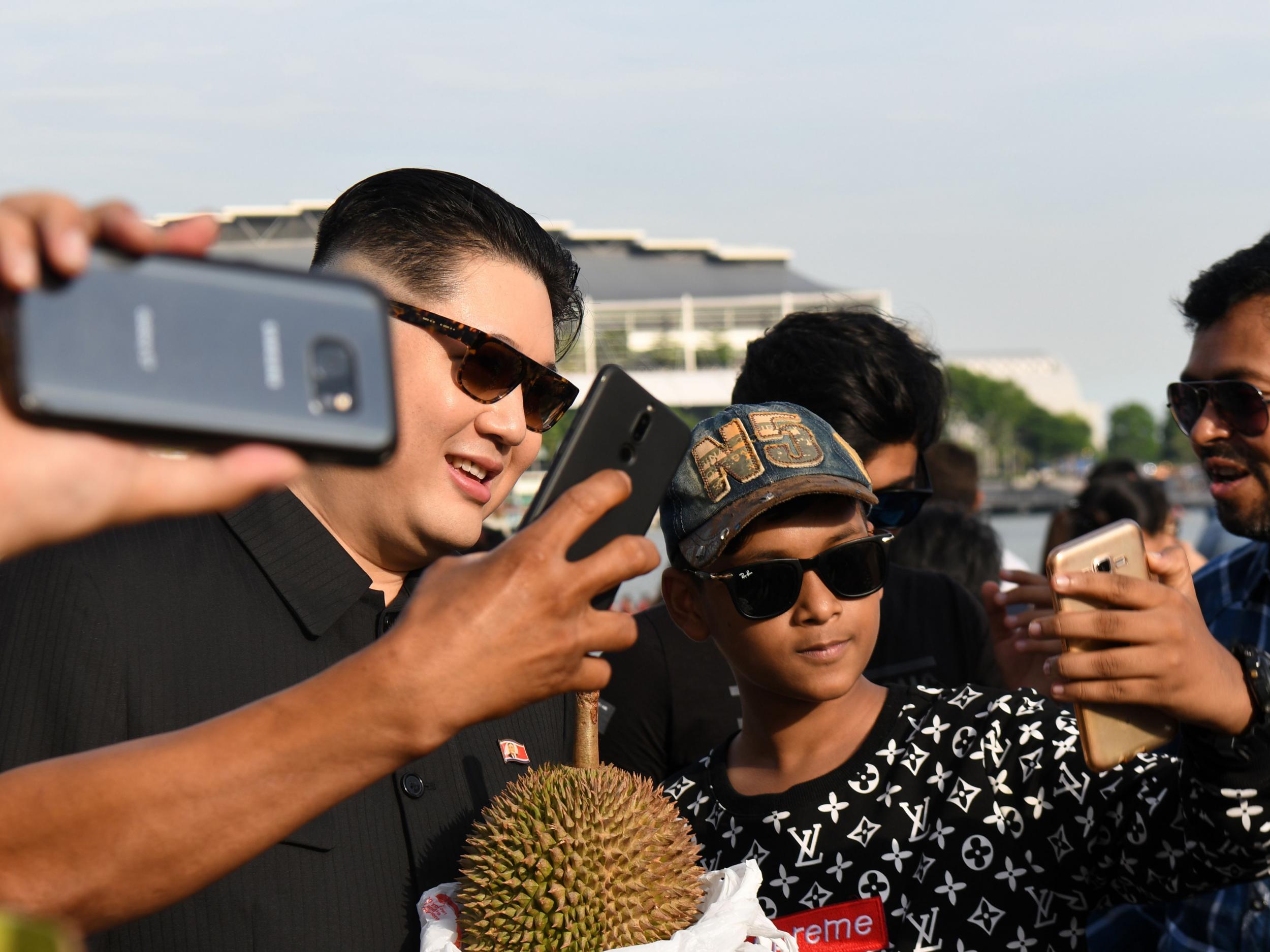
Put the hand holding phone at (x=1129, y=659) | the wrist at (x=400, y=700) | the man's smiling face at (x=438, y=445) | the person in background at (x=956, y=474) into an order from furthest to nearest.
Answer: the person in background at (x=956, y=474)
the man's smiling face at (x=438, y=445)
the hand holding phone at (x=1129, y=659)
the wrist at (x=400, y=700)

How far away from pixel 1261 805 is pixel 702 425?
4.51 ft

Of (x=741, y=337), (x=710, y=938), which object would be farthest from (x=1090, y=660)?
(x=741, y=337)

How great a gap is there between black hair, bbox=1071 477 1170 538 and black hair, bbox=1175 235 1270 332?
270cm

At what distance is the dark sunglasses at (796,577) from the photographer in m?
2.59

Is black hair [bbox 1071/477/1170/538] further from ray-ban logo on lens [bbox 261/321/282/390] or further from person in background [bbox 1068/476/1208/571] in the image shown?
ray-ban logo on lens [bbox 261/321/282/390]

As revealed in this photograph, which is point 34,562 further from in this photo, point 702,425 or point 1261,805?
point 1261,805

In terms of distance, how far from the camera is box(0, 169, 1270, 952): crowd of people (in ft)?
4.33

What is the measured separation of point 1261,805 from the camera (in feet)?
6.36

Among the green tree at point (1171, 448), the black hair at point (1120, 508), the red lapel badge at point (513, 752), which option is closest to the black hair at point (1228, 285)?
the black hair at point (1120, 508)

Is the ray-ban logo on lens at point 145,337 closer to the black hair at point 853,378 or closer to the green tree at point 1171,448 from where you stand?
the black hair at point 853,378

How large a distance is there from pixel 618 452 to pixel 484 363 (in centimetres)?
104

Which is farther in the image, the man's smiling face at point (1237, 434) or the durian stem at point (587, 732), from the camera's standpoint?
the man's smiling face at point (1237, 434)

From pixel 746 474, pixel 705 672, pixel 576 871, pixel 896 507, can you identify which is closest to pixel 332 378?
pixel 576 871

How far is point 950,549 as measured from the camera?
5.43m
